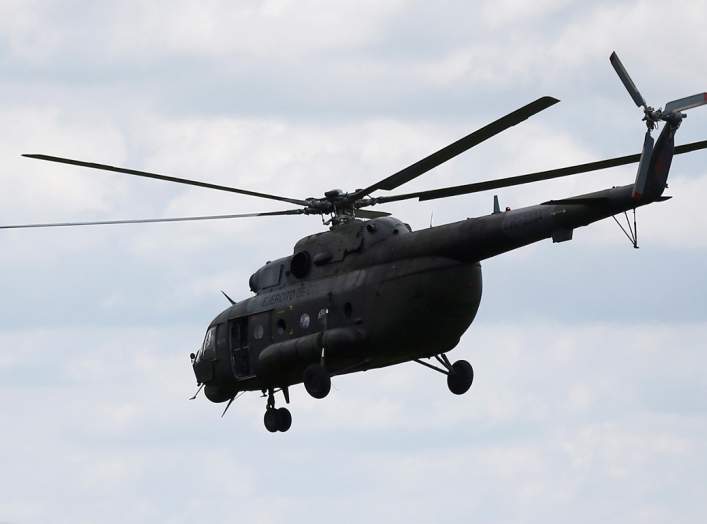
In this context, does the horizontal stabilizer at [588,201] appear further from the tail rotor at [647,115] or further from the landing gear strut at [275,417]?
the landing gear strut at [275,417]

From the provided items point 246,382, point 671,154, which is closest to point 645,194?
point 671,154

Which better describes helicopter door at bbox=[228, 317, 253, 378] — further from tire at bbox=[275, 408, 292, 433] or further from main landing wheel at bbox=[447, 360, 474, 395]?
main landing wheel at bbox=[447, 360, 474, 395]

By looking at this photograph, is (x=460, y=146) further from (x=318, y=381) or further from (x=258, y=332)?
(x=258, y=332)

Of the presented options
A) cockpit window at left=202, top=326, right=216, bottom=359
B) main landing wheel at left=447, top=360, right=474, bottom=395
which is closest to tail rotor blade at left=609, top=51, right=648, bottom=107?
main landing wheel at left=447, top=360, right=474, bottom=395

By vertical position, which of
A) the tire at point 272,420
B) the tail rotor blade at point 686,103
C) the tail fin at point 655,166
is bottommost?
the tire at point 272,420

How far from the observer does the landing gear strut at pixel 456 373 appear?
4612 centimetres

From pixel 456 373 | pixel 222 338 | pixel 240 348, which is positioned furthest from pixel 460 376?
pixel 222 338

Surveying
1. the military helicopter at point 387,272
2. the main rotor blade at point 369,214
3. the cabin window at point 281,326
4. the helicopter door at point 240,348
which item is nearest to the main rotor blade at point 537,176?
the military helicopter at point 387,272

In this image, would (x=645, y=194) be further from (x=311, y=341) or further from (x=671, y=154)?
(x=311, y=341)

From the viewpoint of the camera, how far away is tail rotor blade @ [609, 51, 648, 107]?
38.4 m

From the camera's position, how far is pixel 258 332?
4859 cm

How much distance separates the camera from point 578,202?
4025cm

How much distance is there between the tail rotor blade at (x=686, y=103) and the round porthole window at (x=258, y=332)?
1518cm

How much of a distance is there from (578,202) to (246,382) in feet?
45.9
